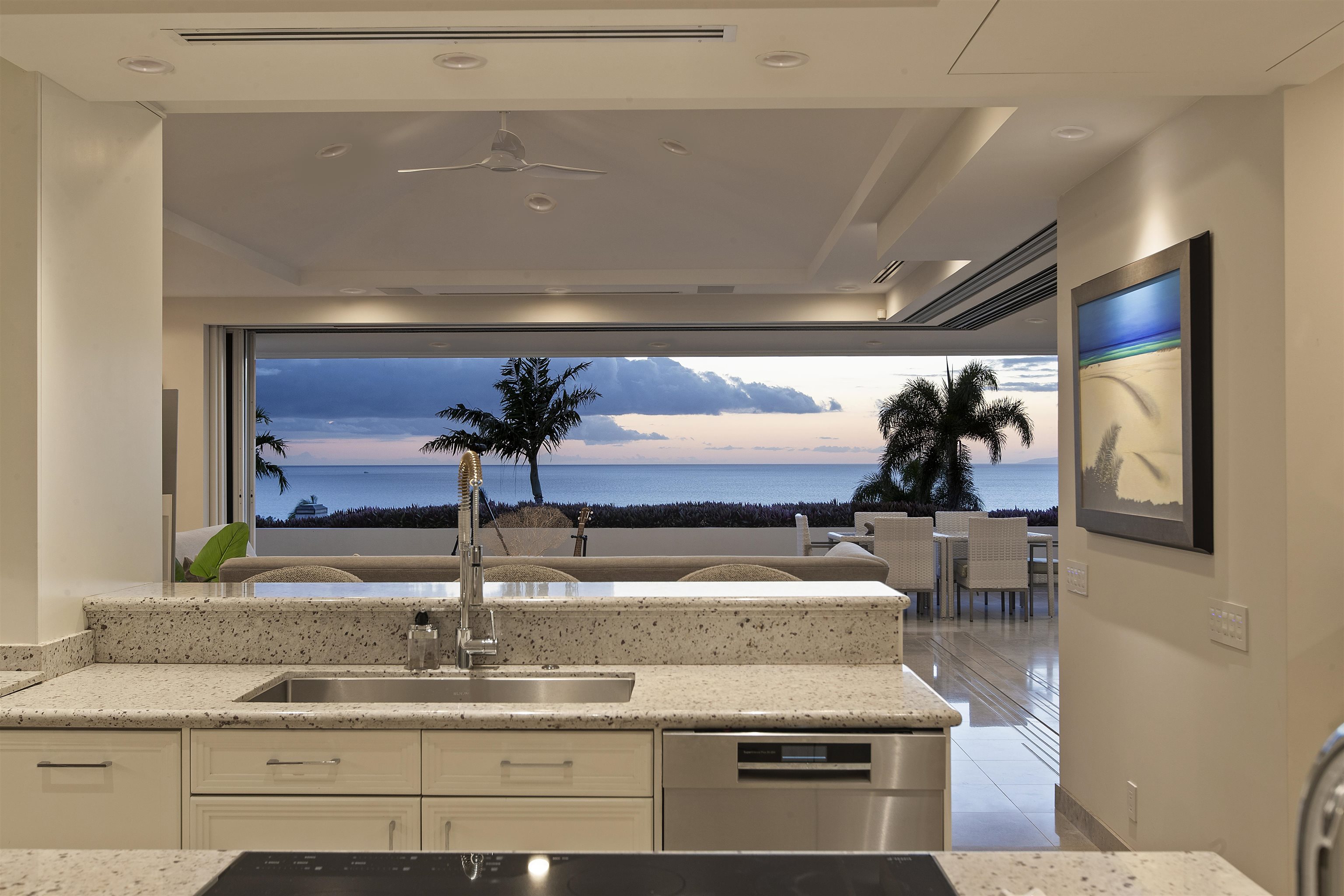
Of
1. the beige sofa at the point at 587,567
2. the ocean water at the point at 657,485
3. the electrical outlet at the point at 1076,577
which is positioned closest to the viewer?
the electrical outlet at the point at 1076,577

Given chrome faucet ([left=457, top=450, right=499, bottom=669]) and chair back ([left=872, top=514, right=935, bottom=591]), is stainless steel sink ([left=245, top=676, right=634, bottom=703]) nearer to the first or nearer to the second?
chrome faucet ([left=457, top=450, right=499, bottom=669])

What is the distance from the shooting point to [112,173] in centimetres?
255

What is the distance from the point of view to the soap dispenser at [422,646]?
2266 millimetres

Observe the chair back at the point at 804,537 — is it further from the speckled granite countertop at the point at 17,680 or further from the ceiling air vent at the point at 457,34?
the speckled granite countertop at the point at 17,680

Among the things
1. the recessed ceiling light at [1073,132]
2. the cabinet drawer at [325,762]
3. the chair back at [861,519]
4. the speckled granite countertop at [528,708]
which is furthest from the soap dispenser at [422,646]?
the chair back at [861,519]

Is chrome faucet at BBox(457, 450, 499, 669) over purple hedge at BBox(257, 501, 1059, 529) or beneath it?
over

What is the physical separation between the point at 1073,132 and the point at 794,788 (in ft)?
7.34

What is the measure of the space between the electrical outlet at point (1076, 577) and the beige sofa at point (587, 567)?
94 cm

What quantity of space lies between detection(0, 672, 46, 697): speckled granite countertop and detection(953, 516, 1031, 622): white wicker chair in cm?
665

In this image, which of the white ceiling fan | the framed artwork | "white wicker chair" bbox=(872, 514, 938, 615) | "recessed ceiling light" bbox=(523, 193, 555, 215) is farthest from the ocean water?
the framed artwork

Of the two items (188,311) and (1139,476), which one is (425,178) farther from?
(1139,476)

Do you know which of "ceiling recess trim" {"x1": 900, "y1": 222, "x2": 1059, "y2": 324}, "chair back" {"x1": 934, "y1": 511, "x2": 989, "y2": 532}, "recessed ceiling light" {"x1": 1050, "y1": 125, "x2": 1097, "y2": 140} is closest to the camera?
"recessed ceiling light" {"x1": 1050, "y1": 125, "x2": 1097, "y2": 140}

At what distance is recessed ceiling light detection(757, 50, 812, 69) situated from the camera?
2.21 meters

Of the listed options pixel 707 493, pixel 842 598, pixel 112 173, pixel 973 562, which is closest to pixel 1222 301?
pixel 842 598
